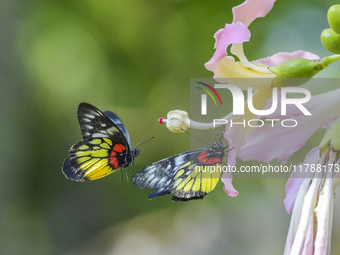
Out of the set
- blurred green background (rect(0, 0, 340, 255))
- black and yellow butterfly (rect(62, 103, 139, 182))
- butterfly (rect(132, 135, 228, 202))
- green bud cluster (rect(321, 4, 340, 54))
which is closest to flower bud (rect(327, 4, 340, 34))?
green bud cluster (rect(321, 4, 340, 54))

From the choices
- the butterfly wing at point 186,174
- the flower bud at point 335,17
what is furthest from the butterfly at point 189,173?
the flower bud at point 335,17

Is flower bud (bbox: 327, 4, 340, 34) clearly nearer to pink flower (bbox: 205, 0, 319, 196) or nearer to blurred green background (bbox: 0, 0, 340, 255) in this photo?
pink flower (bbox: 205, 0, 319, 196)

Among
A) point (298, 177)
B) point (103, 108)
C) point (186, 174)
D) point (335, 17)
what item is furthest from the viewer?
point (103, 108)

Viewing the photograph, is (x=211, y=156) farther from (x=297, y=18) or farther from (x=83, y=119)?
(x=297, y=18)

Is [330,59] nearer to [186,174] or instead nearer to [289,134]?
[289,134]

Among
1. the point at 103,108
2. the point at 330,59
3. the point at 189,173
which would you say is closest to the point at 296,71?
the point at 330,59

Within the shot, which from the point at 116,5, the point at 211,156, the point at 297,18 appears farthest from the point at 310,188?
the point at 116,5
